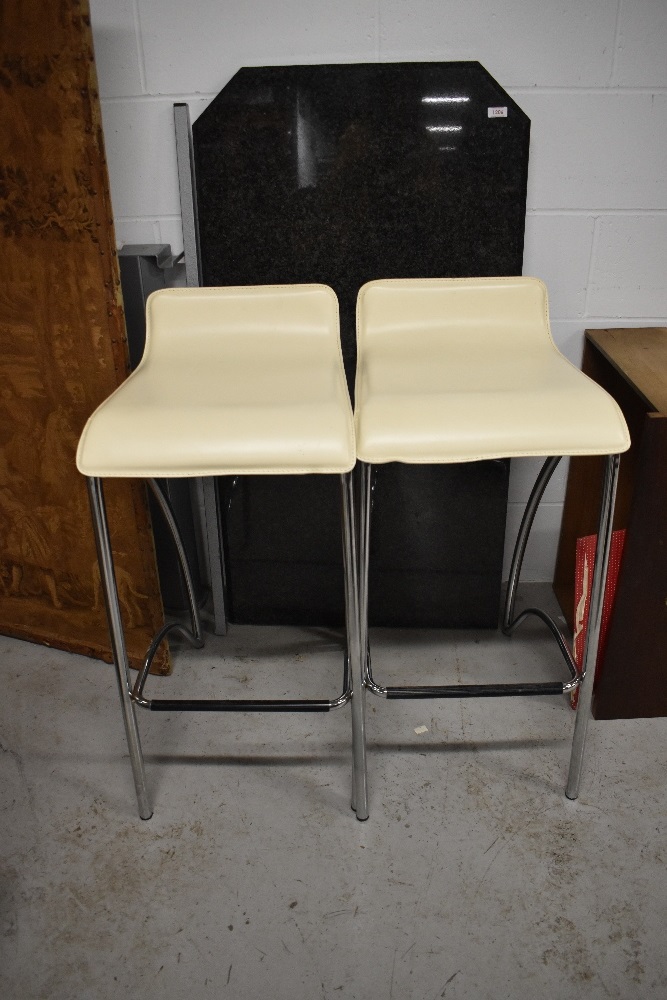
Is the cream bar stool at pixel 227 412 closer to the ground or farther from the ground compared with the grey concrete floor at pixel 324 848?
farther from the ground

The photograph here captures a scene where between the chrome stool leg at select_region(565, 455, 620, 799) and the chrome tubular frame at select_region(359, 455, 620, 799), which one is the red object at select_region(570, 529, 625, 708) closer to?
the chrome tubular frame at select_region(359, 455, 620, 799)

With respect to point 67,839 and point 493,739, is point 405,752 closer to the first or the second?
point 493,739

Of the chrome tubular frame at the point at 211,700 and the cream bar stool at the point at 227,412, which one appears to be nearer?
the cream bar stool at the point at 227,412

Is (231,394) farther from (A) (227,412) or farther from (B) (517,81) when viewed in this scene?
(B) (517,81)

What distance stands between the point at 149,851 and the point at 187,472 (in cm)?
77

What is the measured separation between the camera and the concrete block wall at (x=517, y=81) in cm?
177

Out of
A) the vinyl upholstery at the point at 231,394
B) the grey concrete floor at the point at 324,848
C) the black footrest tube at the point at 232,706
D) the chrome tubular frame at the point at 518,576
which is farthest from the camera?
the chrome tubular frame at the point at 518,576

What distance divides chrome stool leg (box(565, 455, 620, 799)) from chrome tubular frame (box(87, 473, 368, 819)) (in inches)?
16.3

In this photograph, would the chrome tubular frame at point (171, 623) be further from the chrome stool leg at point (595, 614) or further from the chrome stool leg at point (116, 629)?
the chrome stool leg at point (595, 614)

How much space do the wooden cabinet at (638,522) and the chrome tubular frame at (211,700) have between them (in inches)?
23.4

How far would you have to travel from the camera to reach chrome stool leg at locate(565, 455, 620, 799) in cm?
138

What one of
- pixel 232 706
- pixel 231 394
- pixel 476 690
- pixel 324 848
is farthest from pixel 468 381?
pixel 324 848

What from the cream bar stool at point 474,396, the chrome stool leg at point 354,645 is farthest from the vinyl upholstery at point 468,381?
the chrome stool leg at point 354,645

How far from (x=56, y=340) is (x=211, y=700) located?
830 mm
